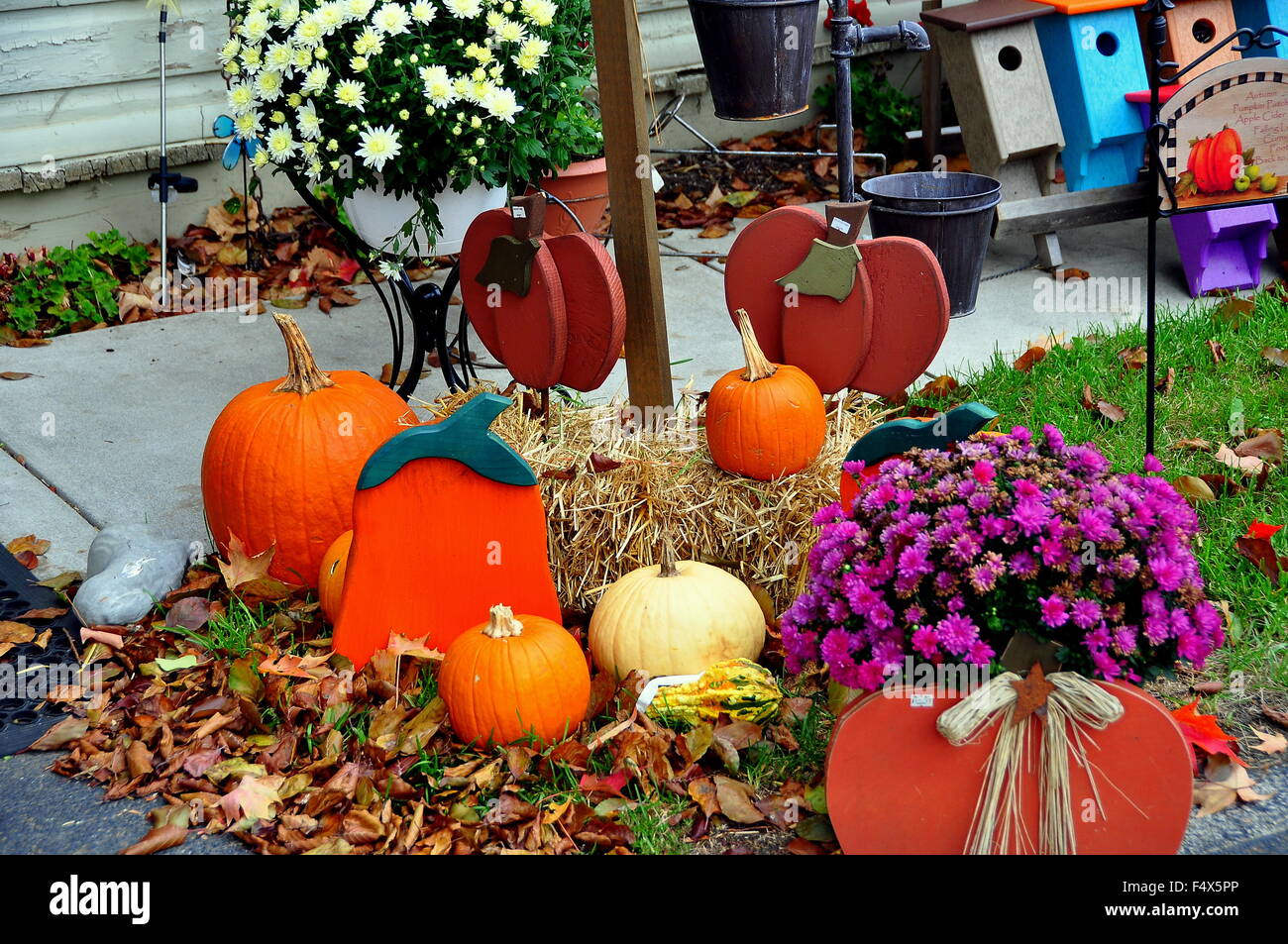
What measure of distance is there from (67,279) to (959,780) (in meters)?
4.45

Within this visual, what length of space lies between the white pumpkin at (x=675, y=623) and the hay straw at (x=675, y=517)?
25 cm

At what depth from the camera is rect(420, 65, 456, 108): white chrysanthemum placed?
303cm

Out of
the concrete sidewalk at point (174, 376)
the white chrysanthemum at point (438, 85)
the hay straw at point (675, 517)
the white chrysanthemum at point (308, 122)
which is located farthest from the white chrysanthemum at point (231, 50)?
the hay straw at point (675, 517)

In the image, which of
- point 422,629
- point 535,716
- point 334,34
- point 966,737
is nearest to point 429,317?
point 334,34

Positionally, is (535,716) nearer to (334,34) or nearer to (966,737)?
(966,737)

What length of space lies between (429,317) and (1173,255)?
10.8 ft

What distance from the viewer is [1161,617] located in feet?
6.10

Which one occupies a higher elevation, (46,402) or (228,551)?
(46,402)

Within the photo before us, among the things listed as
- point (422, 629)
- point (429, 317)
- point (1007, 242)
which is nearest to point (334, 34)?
point (429, 317)

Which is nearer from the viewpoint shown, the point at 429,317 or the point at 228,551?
the point at 228,551

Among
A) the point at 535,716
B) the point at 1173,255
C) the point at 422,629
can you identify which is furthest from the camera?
the point at 1173,255

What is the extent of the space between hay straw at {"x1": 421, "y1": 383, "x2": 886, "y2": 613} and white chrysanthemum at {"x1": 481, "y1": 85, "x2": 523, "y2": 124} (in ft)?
2.99
